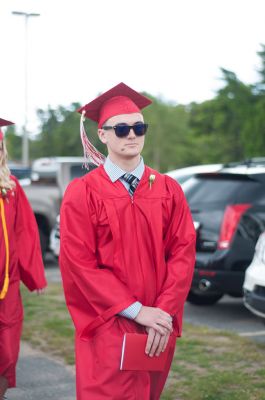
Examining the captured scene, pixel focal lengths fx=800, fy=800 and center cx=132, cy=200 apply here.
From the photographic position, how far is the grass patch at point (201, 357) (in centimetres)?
552

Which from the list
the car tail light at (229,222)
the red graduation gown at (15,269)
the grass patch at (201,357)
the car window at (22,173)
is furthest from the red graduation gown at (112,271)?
the car window at (22,173)

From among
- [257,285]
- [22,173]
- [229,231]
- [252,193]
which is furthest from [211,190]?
[22,173]

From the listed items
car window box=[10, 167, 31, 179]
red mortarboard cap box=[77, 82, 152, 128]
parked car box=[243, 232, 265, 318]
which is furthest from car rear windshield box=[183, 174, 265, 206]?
car window box=[10, 167, 31, 179]

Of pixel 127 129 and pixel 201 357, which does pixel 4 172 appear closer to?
pixel 127 129

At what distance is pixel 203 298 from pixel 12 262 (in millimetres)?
4490

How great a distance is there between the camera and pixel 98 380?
3508 millimetres

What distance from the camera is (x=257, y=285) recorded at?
22.2 feet

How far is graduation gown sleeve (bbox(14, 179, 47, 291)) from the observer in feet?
17.7

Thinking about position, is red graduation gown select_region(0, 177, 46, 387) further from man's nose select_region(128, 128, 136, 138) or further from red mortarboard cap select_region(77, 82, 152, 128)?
man's nose select_region(128, 128, 136, 138)

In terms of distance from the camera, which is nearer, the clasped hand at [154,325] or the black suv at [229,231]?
the clasped hand at [154,325]

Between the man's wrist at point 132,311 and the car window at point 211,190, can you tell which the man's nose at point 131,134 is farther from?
the car window at point 211,190

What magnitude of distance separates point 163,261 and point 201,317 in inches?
202

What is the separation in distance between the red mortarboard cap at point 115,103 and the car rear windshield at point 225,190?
14.6 feet

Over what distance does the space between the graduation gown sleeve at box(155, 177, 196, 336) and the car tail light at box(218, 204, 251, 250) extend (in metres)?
4.31
